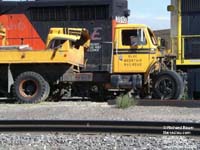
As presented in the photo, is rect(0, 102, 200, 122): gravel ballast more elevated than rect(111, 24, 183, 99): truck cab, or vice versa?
rect(111, 24, 183, 99): truck cab

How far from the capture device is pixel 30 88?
19.5 metres

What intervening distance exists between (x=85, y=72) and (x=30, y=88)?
219 cm

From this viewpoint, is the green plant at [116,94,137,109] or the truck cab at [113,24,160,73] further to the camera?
the truck cab at [113,24,160,73]

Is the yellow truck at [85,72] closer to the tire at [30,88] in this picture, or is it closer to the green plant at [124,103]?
the tire at [30,88]

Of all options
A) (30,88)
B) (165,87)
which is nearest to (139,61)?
(165,87)

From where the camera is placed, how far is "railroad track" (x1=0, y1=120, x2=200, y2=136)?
10258 millimetres

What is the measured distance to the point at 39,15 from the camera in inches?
853

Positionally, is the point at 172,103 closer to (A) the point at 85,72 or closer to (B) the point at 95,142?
(A) the point at 85,72

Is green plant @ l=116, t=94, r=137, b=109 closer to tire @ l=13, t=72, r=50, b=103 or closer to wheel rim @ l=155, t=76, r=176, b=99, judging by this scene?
wheel rim @ l=155, t=76, r=176, b=99

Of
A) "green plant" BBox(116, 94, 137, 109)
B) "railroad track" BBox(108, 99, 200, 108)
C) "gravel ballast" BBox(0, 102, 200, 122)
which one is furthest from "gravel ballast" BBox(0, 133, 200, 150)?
"railroad track" BBox(108, 99, 200, 108)

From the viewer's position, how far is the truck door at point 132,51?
18.8 metres

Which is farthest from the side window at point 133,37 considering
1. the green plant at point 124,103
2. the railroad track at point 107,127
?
the railroad track at point 107,127

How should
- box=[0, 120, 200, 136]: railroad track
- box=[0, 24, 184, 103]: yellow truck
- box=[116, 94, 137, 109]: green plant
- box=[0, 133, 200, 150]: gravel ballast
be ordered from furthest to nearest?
box=[0, 24, 184, 103]: yellow truck → box=[116, 94, 137, 109]: green plant → box=[0, 120, 200, 136]: railroad track → box=[0, 133, 200, 150]: gravel ballast

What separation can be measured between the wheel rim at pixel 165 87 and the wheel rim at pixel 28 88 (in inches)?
175
